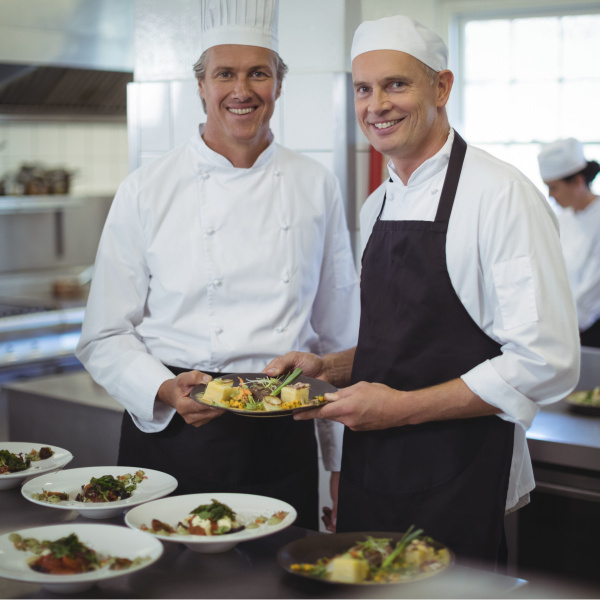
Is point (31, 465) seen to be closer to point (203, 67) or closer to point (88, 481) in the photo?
point (88, 481)

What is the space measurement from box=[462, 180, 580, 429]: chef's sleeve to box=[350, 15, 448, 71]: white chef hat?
29 cm

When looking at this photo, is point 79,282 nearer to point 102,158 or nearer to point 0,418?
point 102,158

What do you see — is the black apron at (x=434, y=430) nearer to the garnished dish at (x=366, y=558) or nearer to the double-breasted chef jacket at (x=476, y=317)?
the double-breasted chef jacket at (x=476, y=317)

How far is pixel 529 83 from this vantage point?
4.56 m

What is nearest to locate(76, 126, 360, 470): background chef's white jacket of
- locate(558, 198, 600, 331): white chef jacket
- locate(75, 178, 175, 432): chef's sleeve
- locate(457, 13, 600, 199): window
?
locate(75, 178, 175, 432): chef's sleeve

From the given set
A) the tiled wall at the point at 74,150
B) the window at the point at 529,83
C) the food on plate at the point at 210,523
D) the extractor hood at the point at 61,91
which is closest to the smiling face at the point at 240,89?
the food on plate at the point at 210,523

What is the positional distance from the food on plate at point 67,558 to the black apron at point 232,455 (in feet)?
1.76

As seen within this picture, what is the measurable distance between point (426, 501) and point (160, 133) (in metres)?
1.78

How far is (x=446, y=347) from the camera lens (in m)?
1.50

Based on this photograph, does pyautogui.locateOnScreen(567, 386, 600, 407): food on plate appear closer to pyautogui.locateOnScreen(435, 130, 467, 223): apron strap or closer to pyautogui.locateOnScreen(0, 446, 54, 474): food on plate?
pyautogui.locateOnScreen(435, 130, 467, 223): apron strap

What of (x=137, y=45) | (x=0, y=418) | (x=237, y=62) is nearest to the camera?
(x=237, y=62)

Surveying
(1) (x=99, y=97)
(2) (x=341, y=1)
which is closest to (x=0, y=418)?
(1) (x=99, y=97)

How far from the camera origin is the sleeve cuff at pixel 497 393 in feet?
4.60

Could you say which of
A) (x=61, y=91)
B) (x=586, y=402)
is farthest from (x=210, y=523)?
(x=61, y=91)
